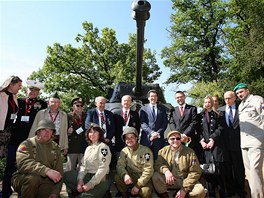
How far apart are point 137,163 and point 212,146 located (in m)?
1.60

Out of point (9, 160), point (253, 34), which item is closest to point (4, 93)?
point (9, 160)

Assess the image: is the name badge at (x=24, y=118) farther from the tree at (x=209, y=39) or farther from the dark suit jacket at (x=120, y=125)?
the tree at (x=209, y=39)

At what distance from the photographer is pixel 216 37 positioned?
30.4 m

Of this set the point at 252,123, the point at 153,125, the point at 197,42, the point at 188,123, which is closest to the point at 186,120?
the point at 188,123

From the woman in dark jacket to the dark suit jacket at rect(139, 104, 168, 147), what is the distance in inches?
30.8

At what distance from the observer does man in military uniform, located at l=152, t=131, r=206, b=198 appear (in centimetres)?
489

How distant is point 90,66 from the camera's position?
3108 cm

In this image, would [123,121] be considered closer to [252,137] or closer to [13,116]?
[13,116]

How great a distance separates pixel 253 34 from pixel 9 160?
2439 centimetres

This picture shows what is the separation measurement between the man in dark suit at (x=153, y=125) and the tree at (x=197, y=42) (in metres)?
23.2

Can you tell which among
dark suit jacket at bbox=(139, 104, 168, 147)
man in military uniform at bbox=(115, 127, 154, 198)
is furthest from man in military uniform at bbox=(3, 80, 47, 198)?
dark suit jacket at bbox=(139, 104, 168, 147)

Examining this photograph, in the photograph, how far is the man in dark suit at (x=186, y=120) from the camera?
617 centimetres

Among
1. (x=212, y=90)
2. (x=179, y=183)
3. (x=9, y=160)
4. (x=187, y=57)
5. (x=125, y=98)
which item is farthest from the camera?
(x=187, y=57)

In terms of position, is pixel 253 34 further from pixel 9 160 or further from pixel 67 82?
pixel 9 160
